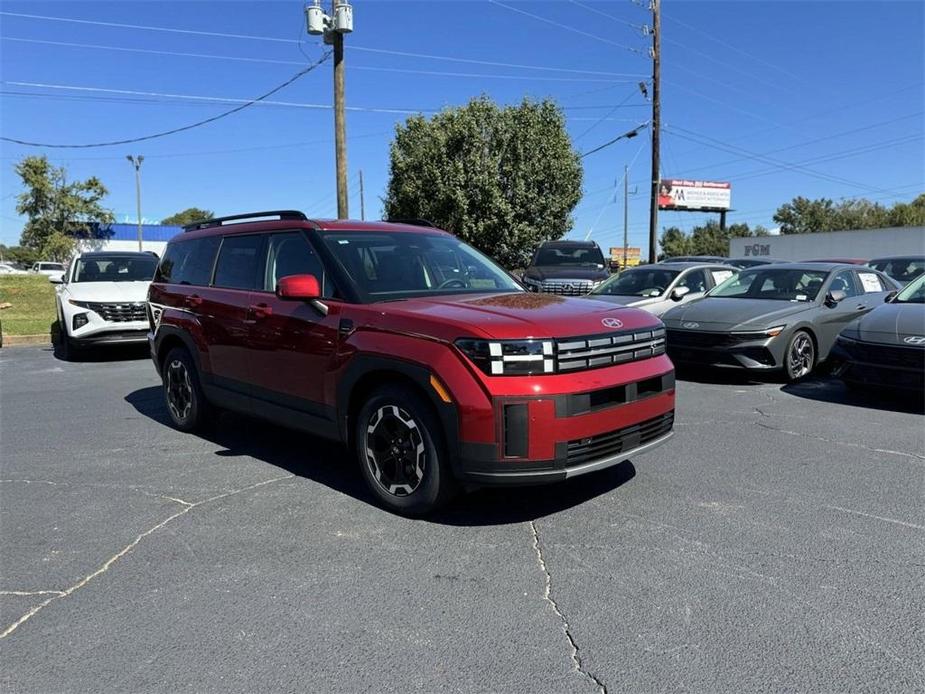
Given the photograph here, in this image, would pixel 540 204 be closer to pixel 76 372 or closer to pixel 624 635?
pixel 76 372

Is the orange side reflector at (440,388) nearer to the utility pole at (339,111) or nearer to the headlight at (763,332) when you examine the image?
the headlight at (763,332)

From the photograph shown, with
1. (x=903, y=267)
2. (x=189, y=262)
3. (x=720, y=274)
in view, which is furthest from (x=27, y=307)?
(x=903, y=267)

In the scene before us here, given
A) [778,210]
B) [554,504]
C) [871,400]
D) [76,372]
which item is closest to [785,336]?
[871,400]

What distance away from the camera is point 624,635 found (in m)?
2.77

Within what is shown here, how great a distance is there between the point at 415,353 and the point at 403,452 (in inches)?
25.0

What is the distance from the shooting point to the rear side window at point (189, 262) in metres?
5.83

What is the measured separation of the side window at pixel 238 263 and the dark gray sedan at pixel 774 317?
5.55 m

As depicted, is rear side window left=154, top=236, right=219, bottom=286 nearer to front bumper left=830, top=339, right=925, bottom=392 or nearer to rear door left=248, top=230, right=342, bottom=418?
rear door left=248, top=230, right=342, bottom=418

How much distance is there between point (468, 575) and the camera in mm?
3307

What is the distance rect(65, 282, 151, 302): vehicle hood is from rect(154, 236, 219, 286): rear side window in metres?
4.07

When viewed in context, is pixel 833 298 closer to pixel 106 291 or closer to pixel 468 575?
pixel 468 575

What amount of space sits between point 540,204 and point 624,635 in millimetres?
23307

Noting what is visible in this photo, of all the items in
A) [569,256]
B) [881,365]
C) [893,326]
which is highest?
[569,256]

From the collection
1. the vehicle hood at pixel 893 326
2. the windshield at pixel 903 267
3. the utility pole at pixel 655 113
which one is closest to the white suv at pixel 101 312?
the vehicle hood at pixel 893 326
